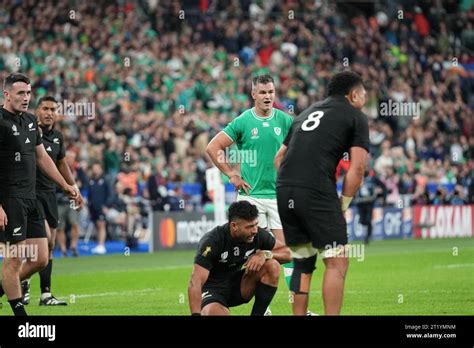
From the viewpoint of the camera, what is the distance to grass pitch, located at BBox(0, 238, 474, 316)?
45.8ft

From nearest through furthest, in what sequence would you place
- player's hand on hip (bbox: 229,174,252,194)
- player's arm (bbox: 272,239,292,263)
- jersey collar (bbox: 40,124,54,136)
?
player's arm (bbox: 272,239,292,263)
player's hand on hip (bbox: 229,174,252,194)
jersey collar (bbox: 40,124,54,136)

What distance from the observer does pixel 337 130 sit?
1008 centimetres

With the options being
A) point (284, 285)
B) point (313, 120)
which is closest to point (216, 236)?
point (313, 120)

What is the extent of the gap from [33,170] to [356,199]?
18.4 metres

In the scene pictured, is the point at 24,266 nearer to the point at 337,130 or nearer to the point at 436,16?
the point at 337,130

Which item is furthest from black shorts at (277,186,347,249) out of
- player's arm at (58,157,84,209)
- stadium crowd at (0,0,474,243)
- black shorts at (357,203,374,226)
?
black shorts at (357,203,374,226)

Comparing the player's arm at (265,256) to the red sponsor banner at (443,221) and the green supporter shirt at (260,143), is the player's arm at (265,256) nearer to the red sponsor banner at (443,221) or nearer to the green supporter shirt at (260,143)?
the green supporter shirt at (260,143)

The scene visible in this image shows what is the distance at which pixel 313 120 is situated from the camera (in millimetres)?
10227

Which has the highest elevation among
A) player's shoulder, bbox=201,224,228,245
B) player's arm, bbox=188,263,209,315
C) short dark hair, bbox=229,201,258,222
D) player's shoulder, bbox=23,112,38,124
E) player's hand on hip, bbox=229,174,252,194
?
player's shoulder, bbox=23,112,38,124

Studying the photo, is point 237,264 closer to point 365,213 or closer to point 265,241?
point 265,241

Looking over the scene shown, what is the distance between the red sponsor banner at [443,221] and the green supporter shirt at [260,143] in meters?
19.1

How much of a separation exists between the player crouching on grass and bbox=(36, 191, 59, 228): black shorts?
4508 mm
